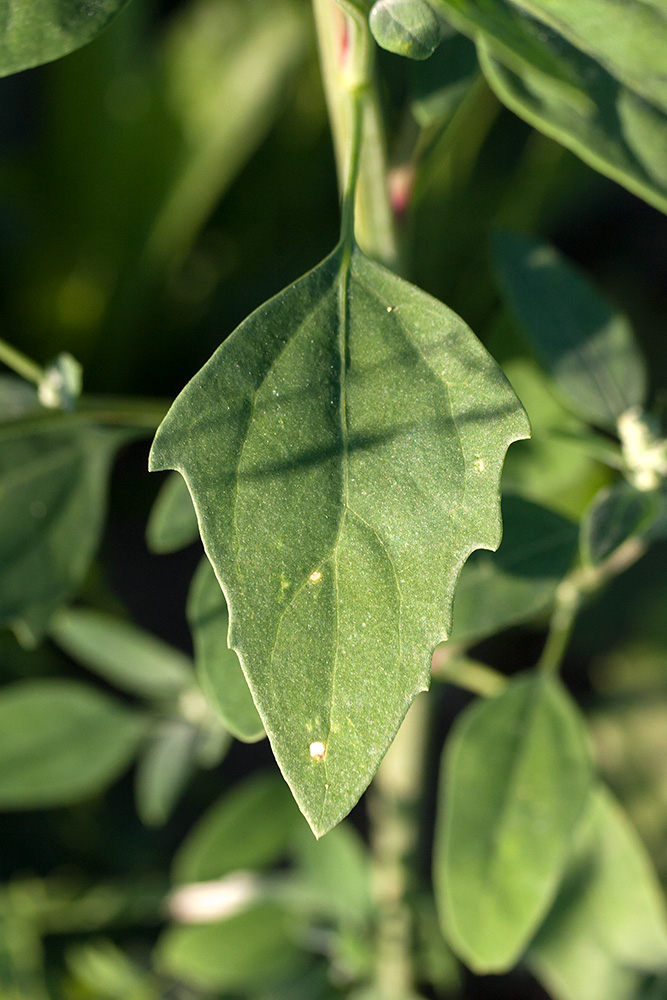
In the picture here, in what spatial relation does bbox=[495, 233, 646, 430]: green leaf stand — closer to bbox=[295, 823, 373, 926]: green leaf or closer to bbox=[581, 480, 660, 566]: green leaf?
bbox=[581, 480, 660, 566]: green leaf

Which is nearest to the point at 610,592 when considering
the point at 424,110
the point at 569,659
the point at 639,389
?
the point at 569,659

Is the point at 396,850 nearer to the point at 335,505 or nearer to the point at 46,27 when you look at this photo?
the point at 335,505

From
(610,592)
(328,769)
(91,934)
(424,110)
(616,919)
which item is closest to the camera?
(328,769)

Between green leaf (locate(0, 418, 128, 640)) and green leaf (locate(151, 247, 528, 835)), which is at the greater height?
green leaf (locate(151, 247, 528, 835))

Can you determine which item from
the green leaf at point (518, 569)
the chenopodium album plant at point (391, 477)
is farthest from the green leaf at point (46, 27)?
the green leaf at point (518, 569)

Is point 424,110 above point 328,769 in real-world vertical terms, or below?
above

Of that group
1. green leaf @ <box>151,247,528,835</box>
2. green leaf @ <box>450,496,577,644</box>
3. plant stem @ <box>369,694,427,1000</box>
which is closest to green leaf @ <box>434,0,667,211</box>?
green leaf @ <box>151,247,528,835</box>

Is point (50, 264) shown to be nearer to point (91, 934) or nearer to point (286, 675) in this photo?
point (91, 934)
